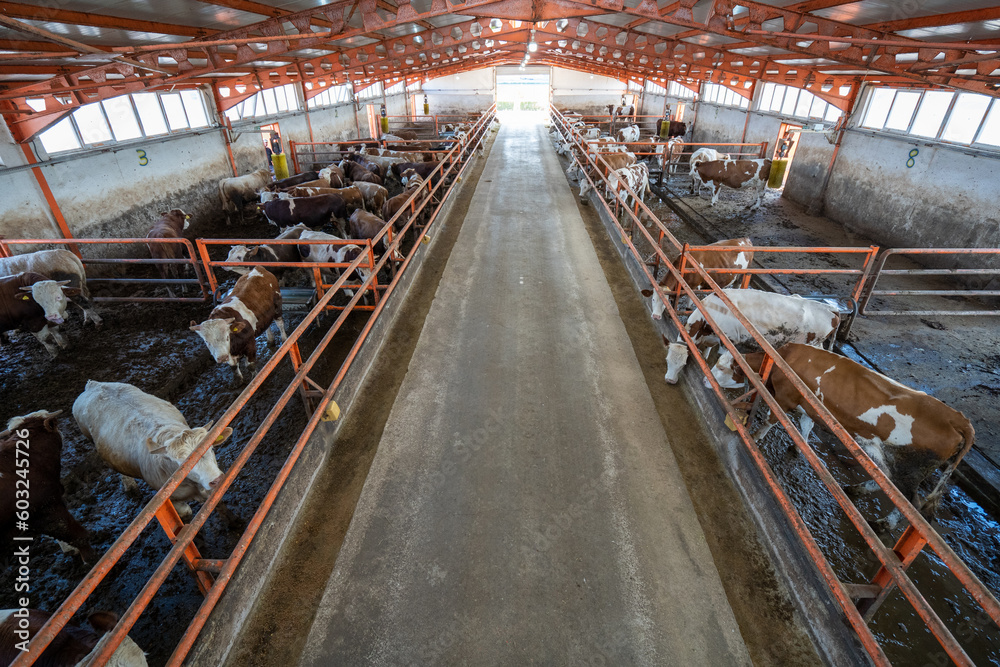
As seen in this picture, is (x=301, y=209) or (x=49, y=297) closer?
(x=49, y=297)

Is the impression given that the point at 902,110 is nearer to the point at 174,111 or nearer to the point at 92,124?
the point at 174,111

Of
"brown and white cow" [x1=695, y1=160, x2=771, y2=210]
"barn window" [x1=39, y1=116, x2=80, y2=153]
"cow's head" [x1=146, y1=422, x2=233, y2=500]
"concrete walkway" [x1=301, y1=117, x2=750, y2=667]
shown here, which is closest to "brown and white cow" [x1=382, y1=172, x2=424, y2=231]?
"concrete walkway" [x1=301, y1=117, x2=750, y2=667]

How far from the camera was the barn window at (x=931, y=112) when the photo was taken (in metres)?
10.5

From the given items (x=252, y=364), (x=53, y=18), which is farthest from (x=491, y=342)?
(x=53, y=18)

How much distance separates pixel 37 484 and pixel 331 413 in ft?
7.90

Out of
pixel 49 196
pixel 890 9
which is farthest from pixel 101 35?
pixel 890 9

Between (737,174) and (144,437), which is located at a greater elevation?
(737,174)

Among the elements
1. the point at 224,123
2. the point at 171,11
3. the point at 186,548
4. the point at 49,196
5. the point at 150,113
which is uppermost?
the point at 171,11

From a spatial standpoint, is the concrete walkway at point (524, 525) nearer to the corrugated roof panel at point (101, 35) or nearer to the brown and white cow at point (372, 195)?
the corrugated roof panel at point (101, 35)

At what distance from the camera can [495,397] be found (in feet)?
17.5

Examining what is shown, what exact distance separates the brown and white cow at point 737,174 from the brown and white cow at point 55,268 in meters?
16.4

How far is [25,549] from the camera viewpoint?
4.10 metres

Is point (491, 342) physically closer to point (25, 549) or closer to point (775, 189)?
point (25, 549)

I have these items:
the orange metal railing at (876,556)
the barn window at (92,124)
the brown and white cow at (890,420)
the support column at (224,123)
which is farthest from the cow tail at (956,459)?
the support column at (224,123)
